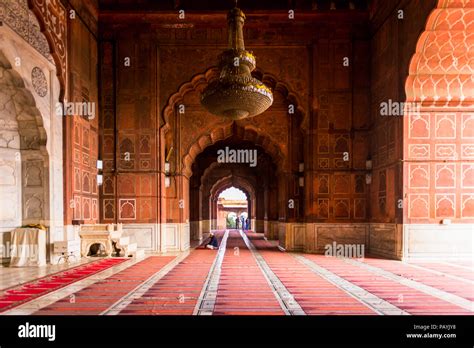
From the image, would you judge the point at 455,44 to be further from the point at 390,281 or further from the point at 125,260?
the point at 125,260

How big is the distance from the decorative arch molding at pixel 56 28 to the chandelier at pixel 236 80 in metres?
3.10

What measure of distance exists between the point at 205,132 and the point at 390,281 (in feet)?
21.2

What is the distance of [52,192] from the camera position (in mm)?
7645

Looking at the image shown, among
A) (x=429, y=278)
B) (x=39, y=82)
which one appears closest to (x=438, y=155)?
(x=429, y=278)

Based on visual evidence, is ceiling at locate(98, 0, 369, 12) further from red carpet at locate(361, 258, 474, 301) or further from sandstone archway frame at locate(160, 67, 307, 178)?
red carpet at locate(361, 258, 474, 301)

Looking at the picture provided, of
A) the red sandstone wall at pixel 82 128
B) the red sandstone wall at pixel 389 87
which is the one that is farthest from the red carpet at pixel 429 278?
the red sandstone wall at pixel 82 128

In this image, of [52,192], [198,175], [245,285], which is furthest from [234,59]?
[198,175]

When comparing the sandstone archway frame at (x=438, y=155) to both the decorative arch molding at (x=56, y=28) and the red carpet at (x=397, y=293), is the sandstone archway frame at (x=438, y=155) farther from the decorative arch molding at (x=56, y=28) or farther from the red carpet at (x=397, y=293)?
the decorative arch molding at (x=56, y=28)

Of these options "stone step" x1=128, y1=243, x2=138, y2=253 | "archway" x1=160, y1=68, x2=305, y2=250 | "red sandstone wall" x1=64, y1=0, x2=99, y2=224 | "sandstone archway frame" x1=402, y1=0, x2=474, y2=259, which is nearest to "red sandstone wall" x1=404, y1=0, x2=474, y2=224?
"sandstone archway frame" x1=402, y1=0, x2=474, y2=259

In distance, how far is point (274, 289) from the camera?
544 cm

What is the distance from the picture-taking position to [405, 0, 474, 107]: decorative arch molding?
7225mm

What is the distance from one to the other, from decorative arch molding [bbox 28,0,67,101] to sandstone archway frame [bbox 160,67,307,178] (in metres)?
2.82

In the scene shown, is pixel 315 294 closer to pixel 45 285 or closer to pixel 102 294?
pixel 102 294

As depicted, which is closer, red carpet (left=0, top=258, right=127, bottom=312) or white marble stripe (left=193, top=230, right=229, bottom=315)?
white marble stripe (left=193, top=230, right=229, bottom=315)
